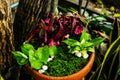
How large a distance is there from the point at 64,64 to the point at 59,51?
107 millimetres

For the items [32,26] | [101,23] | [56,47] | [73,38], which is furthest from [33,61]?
[101,23]

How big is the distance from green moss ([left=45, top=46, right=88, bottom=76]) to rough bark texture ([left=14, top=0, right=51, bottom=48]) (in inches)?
16.7

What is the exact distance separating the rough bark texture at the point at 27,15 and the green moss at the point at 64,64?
0.42m

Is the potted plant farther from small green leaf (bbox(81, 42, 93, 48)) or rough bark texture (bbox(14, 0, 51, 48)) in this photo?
rough bark texture (bbox(14, 0, 51, 48))

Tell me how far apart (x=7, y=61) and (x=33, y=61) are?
50 cm

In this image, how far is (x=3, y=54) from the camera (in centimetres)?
227

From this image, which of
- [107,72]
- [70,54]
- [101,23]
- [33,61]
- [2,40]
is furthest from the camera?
[101,23]

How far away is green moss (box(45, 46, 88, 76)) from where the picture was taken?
1.93m

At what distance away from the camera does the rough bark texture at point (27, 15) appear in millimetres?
2311

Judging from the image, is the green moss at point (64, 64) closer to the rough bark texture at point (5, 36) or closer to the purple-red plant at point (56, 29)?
the purple-red plant at point (56, 29)

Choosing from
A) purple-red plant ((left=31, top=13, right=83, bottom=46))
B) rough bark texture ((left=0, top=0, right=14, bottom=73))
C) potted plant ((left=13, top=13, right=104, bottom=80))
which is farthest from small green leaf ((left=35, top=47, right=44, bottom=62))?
rough bark texture ((left=0, top=0, right=14, bottom=73))

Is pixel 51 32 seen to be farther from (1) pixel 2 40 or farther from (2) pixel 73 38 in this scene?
(1) pixel 2 40

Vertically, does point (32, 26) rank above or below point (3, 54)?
above

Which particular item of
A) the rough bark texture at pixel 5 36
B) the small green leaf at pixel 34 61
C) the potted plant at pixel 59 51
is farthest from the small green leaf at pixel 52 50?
the rough bark texture at pixel 5 36
